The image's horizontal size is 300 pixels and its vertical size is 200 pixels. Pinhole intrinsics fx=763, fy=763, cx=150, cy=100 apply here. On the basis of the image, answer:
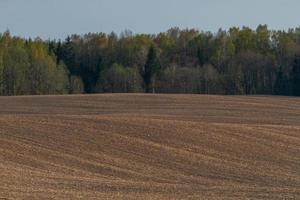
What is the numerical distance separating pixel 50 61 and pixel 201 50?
2488cm

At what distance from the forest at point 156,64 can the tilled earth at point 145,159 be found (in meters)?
51.3

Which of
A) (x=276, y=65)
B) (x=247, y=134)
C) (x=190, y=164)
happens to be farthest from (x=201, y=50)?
(x=190, y=164)

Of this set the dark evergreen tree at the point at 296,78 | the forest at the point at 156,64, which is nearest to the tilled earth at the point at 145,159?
the dark evergreen tree at the point at 296,78

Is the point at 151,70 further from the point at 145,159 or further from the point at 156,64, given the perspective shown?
the point at 145,159

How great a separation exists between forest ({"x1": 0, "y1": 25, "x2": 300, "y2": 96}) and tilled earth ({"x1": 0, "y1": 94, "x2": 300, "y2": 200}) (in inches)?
2018

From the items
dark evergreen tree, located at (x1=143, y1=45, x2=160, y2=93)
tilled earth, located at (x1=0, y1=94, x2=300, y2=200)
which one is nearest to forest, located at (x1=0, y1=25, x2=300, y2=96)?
dark evergreen tree, located at (x1=143, y1=45, x2=160, y2=93)

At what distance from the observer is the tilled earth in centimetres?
2189

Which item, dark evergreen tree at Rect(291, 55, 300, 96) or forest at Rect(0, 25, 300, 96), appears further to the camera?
forest at Rect(0, 25, 300, 96)

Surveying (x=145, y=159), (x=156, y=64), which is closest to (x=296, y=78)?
(x=156, y=64)

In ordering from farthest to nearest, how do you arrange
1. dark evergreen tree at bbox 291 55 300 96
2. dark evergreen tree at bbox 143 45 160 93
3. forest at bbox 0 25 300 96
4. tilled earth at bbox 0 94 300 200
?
dark evergreen tree at bbox 143 45 160 93 → forest at bbox 0 25 300 96 → dark evergreen tree at bbox 291 55 300 96 → tilled earth at bbox 0 94 300 200

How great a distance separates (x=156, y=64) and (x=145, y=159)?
224 feet

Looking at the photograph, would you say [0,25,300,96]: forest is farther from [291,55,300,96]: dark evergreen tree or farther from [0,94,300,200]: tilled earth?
[0,94,300,200]: tilled earth

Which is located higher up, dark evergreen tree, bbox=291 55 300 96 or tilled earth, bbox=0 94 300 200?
dark evergreen tree, bbox=291 55 300 96

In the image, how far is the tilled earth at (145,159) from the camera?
21.9 meters
